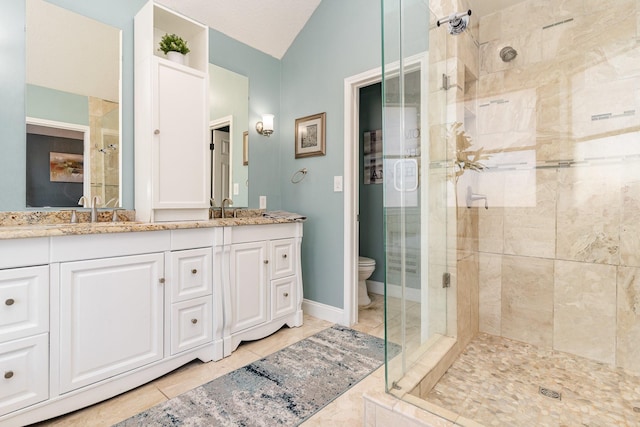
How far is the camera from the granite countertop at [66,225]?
4.39 feet

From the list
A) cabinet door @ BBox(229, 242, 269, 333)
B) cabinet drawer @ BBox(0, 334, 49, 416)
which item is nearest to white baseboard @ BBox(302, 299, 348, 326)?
cabinet door @ BBox(229, 242, 269, 333)

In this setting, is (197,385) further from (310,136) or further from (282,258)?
(310,136)

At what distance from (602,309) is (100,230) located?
270 centimetres

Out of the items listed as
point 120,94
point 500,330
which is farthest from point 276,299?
Answer: point 120,94

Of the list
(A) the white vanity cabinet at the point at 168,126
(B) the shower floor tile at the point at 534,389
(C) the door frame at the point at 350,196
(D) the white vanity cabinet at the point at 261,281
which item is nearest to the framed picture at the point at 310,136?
(C) the door frame at the point at 350,196

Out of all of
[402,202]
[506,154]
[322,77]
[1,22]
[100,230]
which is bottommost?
[100,230]

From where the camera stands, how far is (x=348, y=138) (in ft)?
8.46

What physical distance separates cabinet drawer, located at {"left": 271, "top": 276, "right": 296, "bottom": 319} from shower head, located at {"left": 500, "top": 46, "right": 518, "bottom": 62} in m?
2.14

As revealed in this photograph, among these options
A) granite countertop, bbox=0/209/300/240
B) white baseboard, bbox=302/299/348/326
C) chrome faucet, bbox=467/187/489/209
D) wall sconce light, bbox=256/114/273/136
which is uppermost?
wall sconce light, bbox=256/114/273/136

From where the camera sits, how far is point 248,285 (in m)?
2.21

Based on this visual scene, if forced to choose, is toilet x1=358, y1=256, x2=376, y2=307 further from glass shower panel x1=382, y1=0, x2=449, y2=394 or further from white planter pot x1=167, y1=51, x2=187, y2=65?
white planter pot x1=167, y1=51, x2=187, y2=65

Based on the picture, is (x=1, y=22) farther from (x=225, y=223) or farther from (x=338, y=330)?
(x=338, y=330)

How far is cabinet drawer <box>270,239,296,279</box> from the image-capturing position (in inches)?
94.2

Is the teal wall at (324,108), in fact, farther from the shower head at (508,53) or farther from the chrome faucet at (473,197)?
the chrome faucet at (473,197)
